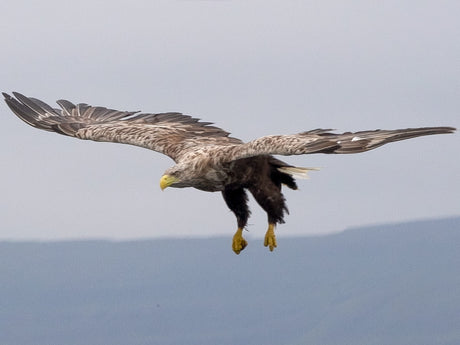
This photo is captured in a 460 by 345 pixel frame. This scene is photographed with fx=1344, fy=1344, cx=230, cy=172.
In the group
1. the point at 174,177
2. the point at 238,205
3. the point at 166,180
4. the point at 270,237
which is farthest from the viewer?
the point at 238,205

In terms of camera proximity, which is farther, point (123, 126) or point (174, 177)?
point (123, 126)

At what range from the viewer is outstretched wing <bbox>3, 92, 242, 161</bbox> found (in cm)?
2536

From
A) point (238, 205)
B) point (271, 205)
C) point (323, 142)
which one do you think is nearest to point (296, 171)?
point (271, 205)

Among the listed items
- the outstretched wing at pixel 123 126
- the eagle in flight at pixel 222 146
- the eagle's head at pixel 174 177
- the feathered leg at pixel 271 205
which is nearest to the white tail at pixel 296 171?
the eagle in flight at pixel 222 146

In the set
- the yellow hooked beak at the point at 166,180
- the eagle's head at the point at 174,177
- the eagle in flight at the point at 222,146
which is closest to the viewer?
the eagle in flight at the point at 222,146

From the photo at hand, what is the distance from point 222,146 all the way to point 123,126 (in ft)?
11.8

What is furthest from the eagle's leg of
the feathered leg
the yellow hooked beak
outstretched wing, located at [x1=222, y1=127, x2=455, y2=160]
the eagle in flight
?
the yellow hooked beak

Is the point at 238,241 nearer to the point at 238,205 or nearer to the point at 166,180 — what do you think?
the point at 238,205

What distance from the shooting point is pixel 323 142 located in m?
21.3

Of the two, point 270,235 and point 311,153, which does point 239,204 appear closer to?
point 270,235

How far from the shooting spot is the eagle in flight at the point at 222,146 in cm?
2145

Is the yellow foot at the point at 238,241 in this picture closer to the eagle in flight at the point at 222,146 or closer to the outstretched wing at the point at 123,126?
the eagle in flight at the point at 222,146

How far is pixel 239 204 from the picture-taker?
80.1ft

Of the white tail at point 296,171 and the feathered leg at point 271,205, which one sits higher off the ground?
the white tail at point 296,171
